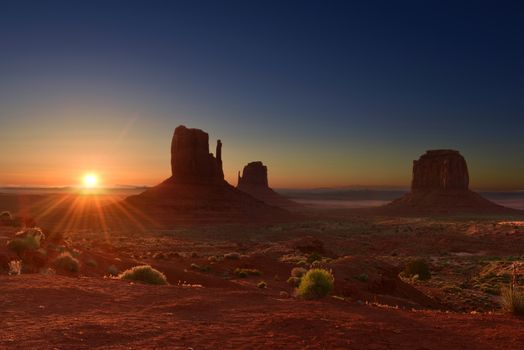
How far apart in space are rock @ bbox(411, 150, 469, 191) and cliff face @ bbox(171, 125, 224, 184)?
247 feet

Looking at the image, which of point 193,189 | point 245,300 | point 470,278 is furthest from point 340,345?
point 193,189

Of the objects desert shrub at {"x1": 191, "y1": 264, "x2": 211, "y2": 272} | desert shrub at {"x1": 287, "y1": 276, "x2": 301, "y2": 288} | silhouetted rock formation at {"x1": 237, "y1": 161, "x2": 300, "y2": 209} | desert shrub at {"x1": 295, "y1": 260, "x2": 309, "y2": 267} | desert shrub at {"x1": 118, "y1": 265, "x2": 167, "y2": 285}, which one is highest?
silhouetted rock formation at {"x1": 237, "y1": 161, "x2": 300, "y2": 209}

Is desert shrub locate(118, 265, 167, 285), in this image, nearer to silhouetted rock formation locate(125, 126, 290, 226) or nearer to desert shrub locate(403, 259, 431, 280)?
desert shrub locate(403, 259, 431, 280)

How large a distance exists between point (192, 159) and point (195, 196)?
12.3 m

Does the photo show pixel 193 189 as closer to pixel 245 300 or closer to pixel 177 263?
pixel 177 263

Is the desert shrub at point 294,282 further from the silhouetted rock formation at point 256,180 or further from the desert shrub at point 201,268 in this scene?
the silhouetted rock formation at point 256,180

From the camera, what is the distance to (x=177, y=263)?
29.1m

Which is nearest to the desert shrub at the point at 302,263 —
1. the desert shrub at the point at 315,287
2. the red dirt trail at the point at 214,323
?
the desert shrub at the point at 315,287

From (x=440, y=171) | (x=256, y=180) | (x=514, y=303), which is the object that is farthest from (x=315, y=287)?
(x=256, y=180)

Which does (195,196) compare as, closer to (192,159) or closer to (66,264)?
(192,159)

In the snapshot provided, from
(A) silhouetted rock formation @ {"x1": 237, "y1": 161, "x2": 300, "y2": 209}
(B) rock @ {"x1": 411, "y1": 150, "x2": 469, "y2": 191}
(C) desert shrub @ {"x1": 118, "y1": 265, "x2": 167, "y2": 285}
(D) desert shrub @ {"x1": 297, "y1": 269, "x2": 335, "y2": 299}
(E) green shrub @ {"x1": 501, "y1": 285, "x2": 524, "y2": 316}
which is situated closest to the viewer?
(E) green shrub @ {"x1": 501, "y1": 285, "x2": 524, "y2": 316}

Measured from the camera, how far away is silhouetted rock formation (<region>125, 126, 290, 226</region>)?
84.3m

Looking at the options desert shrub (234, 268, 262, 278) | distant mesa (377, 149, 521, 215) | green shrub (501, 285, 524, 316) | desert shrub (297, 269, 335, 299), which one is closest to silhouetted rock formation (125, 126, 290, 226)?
distant mesa (377, 149, 521, 215)

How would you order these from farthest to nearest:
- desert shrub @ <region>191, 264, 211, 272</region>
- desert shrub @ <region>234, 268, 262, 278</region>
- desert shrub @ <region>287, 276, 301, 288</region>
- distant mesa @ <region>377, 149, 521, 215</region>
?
distant mesa @ <region>377, 149, 521, 215</region> < desert shrub @ <region>191, 264, 211, 272</region> < desert shrub @ <region>234, 268, 262, 278</region> < desert shrub @ <region>287, 276, 301, 288</region>
